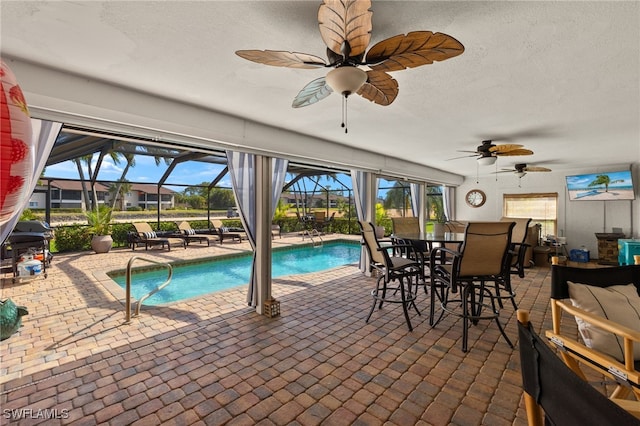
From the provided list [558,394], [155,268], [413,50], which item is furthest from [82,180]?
[558,394]

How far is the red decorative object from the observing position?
3.34 ft

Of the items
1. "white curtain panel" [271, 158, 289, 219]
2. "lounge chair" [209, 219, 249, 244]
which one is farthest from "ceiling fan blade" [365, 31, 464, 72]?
"lounge chair" [209, 219, 249, 244]

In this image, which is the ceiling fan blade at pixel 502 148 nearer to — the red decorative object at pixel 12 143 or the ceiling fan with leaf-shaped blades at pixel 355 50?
the ceiling fan with leaf-shaped blades at pixel 355 50

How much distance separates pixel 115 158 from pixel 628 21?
1160 centimetres

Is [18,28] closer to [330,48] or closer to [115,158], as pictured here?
[330,48]

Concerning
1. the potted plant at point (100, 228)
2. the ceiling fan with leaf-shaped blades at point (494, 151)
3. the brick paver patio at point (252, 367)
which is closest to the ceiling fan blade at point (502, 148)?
the ceiling fan with leaf-shaped blades at point (494, 151)

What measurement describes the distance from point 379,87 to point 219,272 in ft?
20.1

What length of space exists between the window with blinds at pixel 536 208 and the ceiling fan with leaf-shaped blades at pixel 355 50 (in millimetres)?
8697

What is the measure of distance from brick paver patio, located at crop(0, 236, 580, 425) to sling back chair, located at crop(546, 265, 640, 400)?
716mm

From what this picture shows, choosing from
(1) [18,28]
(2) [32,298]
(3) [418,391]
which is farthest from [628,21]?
(2) [32,298]

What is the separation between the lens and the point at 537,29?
62.5 inches

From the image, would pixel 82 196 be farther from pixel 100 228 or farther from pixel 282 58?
pixel 282 58

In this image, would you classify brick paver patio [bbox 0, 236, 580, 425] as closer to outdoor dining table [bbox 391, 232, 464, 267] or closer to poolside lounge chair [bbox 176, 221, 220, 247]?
outdoor dining table [bbox 391, 232, 464, 267]

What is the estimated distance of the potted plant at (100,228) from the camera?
782 cm
